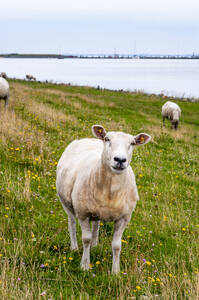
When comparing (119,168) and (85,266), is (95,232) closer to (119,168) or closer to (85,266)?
(85,266)

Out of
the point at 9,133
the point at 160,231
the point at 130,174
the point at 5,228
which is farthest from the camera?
the point at 9,133

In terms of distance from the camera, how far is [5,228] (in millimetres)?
4191

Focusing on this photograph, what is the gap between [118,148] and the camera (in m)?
3.26

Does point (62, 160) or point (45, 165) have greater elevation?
point (62, 160)

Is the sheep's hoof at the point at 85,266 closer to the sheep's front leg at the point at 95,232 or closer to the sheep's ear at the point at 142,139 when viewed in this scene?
the sheep's front leg at the point at 95,232

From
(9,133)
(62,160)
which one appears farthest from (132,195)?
(9,133)

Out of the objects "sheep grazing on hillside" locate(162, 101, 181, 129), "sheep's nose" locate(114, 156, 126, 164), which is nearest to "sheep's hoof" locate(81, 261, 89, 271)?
"sheep's nose" locate(114, 156, 126, 164)

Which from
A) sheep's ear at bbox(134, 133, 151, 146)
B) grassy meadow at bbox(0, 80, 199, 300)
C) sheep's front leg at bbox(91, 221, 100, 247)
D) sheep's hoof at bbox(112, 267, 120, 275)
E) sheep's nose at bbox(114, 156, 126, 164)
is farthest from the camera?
sheep's front leg at bbox(91, 221, 100, 247)

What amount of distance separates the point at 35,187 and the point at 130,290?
3134 mm

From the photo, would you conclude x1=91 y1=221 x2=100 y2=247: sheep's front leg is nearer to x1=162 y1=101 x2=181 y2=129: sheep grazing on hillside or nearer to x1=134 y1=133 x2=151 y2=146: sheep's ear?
x1=134 y1=133 x2=151 y2=146: sheep's ear

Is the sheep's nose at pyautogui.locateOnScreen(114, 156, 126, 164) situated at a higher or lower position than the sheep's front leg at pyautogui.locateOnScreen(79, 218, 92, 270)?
higher

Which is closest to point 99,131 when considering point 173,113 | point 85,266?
point 85,266

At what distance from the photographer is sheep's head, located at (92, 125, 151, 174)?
3.10 meters

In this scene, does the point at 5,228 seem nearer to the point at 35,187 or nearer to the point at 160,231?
the point at 35,187
